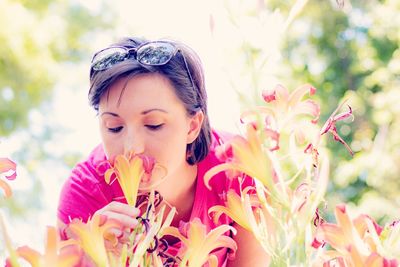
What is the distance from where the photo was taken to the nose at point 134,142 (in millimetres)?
634

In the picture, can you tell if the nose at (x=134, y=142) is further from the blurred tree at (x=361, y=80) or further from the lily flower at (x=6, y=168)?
the blurred tree at (x=361, y=80)

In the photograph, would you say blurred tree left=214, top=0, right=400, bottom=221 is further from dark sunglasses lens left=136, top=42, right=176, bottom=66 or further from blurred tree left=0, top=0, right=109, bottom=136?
dark sunglasses lens left=136, top=42, right=176, bottom=66

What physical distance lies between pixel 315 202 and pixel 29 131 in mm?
4804

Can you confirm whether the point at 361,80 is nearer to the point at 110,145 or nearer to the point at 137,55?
the point at 137,55

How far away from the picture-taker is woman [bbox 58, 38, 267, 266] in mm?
669

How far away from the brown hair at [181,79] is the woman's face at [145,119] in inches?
0.4

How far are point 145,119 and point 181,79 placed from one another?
0.49 ft

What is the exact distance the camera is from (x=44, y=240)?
0.35 metres

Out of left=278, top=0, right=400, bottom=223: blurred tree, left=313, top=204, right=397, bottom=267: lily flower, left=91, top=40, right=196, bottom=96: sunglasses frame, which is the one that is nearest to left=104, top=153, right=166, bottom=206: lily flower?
left=313, top=204, right=397, bottom=267: lily flower

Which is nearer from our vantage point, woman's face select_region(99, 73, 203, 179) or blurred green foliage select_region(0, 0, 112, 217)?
woman's face select_region(99, 73, 203, 179)

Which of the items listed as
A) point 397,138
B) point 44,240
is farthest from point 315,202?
point 397,138

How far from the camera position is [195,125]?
82 centimetres

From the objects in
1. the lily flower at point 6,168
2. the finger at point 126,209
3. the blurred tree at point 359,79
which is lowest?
the finger at point 126,209

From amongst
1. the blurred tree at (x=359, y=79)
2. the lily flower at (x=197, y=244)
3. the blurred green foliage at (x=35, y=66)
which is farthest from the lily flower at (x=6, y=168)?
the blurred green foliage at (x=35, y=66)
